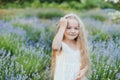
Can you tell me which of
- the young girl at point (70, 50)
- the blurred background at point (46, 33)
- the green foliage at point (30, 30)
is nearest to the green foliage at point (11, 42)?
the blurred background at point (46, 33)

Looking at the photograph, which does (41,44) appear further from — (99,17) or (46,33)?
(99,17)

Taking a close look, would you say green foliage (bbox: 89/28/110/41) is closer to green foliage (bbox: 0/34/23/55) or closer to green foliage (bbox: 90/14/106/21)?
green foliage (bbox: 90/14/106/21)

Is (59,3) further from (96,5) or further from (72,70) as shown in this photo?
(72,70)

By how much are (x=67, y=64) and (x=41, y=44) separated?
2.06 feet

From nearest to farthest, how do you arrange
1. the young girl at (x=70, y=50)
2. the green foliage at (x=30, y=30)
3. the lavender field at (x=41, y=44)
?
the young girl at (x=70, y=50), the lavender field at (x=41, y=44), the green foliage at (x=30, y=30)

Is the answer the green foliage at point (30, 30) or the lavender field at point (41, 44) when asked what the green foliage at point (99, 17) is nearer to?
the lavender field at point (41, 44)

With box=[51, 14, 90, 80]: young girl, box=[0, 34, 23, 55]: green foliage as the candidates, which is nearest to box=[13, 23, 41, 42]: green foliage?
box=[0, 34, 23, 55]: green foliage

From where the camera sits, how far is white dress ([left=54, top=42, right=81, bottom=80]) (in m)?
4.16

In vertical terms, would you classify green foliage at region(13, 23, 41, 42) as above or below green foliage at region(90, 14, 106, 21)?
below

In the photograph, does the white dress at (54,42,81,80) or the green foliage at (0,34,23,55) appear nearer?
the white dress at (54,42,81,80)

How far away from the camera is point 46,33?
4.72m

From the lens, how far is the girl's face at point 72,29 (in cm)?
415

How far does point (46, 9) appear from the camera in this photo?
188 inches

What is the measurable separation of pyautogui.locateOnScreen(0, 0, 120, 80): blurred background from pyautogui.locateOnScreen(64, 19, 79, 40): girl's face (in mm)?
507
